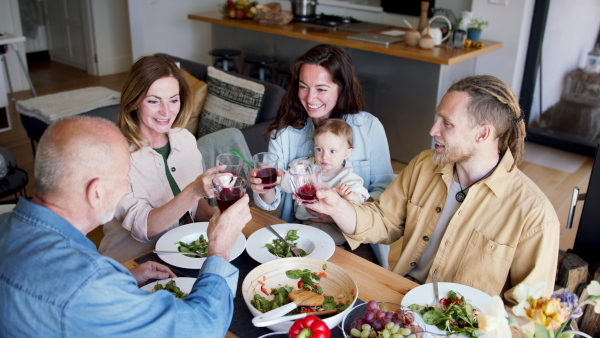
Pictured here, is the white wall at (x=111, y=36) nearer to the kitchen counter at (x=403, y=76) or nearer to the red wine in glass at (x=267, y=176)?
the kitchen counter at (x=403, y=76)

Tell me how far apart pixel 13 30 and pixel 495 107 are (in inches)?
240

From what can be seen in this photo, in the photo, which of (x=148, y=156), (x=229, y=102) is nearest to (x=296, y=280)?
(x=148, y=156)

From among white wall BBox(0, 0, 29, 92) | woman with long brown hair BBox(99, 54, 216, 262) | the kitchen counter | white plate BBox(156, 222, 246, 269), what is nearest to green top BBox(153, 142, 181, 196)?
woman with long brown hair BBox(99, 54, 216, 262)

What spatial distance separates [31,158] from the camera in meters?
4.66

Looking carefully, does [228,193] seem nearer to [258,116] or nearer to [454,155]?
[454,155]

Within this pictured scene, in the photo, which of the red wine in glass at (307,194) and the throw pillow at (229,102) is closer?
the red wine in glass at (307,194)

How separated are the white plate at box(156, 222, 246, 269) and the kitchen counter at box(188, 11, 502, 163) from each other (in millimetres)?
2823

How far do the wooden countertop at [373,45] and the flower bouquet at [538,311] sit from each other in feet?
10.9

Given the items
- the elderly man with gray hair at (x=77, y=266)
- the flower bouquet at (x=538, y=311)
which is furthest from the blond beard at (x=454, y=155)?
the elderly man with gray hair at (x=77, y=266)

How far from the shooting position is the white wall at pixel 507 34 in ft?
15.3

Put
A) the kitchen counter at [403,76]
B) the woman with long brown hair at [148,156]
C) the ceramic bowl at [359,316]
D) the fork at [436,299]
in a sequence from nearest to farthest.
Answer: the ceramic bowl at [359,316]
the fork at [436,299]
the woman with long brown hair at [148,156]
the kitchen counter at [403,76]

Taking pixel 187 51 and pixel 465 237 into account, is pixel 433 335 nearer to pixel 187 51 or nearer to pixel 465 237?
pixel 465 237

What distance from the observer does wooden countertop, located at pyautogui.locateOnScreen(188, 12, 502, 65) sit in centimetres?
420

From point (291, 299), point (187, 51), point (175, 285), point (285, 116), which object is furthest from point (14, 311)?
point (187, 51)
